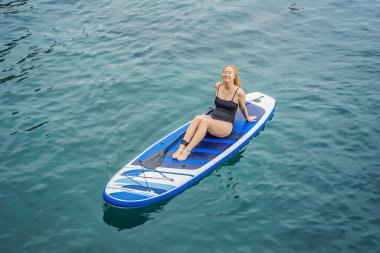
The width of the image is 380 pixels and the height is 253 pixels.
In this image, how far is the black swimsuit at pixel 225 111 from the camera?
1055 centimetres

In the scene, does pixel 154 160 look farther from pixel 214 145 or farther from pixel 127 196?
pixel 214 145

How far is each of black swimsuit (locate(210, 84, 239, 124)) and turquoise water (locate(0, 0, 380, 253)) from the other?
3.25 feet

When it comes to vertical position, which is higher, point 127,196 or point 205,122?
point 205,122

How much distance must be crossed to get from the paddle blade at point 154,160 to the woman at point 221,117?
354 millimetres

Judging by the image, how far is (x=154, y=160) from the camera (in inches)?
386

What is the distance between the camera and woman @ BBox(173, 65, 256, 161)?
10039 mm

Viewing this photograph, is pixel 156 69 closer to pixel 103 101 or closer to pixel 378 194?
pixel 103 101

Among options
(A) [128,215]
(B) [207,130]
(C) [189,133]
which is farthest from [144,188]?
(B) [207,130]

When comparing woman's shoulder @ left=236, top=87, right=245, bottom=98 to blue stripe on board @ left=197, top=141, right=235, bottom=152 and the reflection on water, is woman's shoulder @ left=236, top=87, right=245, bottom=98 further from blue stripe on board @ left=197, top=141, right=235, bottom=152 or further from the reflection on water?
the reflection on water

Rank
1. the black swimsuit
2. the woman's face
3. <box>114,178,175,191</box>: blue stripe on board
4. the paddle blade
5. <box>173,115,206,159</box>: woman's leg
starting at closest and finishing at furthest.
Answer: <box>114,178,175,191</box>: blue stripe on board → the paddle blade → <box>173,115,206,159</box>: woman's leg → the woman's face → the black swimsuit

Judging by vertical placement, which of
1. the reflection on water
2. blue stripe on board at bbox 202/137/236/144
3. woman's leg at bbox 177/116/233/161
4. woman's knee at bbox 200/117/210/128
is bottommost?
the reflection on water

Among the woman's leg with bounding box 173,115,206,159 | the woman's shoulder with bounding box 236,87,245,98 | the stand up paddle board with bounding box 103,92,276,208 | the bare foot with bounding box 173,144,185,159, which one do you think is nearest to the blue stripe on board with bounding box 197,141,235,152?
the stand up paddle board with bounding box 103,92,276,208

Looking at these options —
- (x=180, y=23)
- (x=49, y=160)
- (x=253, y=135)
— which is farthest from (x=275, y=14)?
(x=49, y=160)

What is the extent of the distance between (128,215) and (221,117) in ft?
11.8
